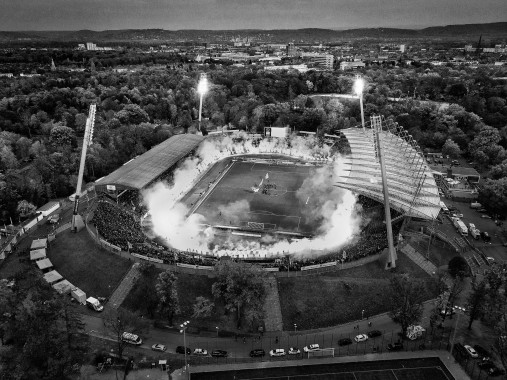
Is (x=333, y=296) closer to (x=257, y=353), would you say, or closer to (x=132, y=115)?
(x=257, y=353)

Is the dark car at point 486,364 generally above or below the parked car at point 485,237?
below

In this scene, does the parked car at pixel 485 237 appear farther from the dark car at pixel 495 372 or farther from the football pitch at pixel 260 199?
the dark car at pixel 495 372

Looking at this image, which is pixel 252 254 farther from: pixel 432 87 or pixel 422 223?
pixel 432 87

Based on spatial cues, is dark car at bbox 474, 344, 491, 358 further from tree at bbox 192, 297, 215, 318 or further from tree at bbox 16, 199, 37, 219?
tree at bbox 16, 199, 37, 219

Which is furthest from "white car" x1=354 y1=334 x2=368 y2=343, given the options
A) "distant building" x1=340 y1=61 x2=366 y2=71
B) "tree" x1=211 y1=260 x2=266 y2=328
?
"distant building" x1=340 y1=61 x2=366 y2=71

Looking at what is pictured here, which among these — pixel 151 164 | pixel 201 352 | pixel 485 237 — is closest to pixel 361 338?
pixel 201 352

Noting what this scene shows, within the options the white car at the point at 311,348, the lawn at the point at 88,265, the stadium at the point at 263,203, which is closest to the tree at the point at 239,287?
the white car at the point at 311,348
